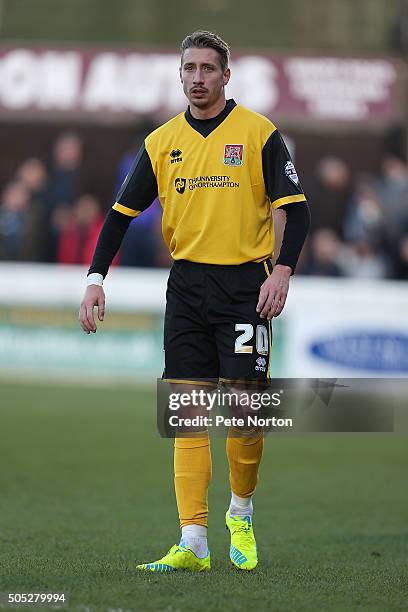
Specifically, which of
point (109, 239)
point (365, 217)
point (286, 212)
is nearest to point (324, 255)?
point (365, 217)

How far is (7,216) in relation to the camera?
17.7 m

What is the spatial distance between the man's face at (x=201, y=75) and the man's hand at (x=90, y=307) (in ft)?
2.96

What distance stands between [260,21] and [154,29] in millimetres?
1528

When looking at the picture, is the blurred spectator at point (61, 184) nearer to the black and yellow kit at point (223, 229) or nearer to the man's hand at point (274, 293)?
the black and yellow kit at point (223, 229)

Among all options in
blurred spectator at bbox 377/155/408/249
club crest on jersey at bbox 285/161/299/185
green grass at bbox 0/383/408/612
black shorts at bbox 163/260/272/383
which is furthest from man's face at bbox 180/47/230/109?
blurred spectator at bbox 377/155/408/249

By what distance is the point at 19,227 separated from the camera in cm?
1748

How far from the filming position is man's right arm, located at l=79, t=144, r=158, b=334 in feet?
18.2

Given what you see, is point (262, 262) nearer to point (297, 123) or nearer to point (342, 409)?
point (342, 409)

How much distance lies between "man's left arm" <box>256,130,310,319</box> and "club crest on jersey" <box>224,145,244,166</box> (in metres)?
0.10

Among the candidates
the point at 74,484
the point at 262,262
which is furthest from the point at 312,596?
the point at 74,484

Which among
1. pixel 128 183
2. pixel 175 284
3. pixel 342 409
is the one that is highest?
pixel 128 183

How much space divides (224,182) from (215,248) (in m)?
0.28

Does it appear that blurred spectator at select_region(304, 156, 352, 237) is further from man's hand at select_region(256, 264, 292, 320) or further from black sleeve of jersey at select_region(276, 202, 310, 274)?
man's hand at select_region(256, 264, 292, 320)

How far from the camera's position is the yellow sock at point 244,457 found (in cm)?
558
